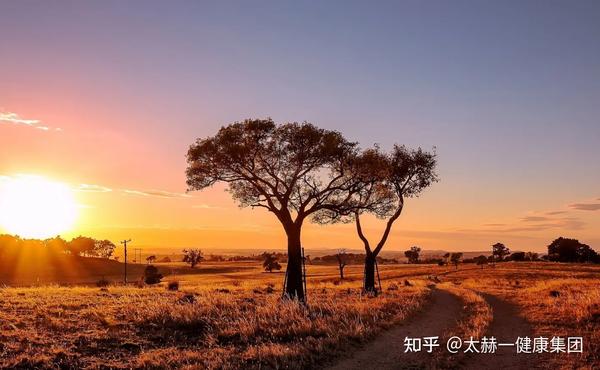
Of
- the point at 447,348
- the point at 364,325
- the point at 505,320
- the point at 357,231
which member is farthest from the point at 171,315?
the point at 357,231

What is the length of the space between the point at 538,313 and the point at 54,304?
25.0 meters

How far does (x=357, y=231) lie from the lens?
4438 cm

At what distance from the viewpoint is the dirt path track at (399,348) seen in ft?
47.9

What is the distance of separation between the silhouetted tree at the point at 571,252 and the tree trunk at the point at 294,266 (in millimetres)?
116292

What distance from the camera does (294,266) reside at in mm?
32812

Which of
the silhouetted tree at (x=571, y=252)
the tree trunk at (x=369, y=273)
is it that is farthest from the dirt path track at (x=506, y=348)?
the silhouetted tree at (x=571, y=252)

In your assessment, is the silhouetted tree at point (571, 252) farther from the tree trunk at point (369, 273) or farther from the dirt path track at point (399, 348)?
the dirt path track at point (399, 348)

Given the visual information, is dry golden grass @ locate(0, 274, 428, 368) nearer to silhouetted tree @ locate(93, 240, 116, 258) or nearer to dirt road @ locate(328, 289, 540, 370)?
dirt road @ locate(328, 289, 540, 370)

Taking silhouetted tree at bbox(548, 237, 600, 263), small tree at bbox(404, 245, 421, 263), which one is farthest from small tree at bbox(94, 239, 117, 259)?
silhouetted tree at bbox(548, 237, 600, 263)

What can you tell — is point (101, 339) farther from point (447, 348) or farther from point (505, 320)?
point (505, 320)

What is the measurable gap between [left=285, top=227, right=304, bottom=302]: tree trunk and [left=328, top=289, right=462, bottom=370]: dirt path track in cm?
935

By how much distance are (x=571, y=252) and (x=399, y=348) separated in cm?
13276

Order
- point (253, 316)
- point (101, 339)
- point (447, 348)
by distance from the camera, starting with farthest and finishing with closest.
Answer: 1. point (253, 316)
2. point (101, 339)
3. point (447, 348)

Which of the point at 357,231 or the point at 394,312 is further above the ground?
the point at 357,231
